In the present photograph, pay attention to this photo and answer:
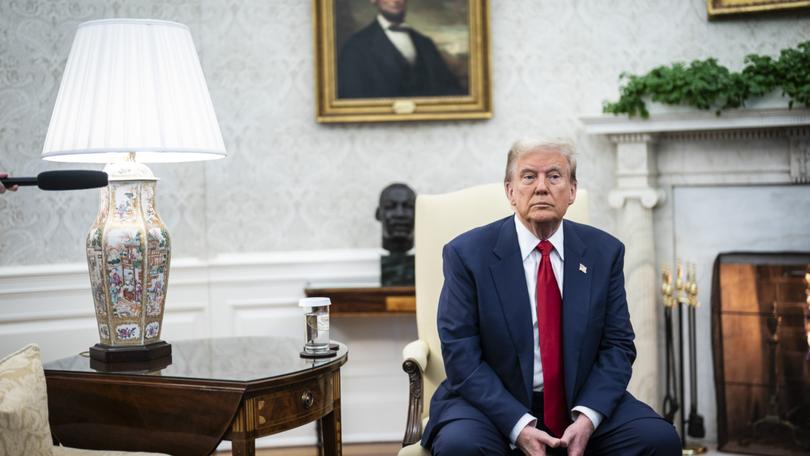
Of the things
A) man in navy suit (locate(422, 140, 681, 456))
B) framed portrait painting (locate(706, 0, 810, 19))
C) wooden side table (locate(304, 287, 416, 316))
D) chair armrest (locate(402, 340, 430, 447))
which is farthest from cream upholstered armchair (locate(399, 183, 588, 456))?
framed portrait painting (locate(706, 0, 810, 19))

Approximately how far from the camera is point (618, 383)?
2330 mm

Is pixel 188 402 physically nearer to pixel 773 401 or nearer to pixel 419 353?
pixel 419 353

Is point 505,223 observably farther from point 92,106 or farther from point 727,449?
point 727,449

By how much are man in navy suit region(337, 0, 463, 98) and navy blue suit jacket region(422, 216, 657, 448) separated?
193cm

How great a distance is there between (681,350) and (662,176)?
0.88 metres

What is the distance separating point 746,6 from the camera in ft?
13.5

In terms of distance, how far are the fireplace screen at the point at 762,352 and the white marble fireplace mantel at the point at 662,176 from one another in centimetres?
14

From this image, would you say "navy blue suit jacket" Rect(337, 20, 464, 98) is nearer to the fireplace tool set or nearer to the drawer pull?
the fireplace tool set

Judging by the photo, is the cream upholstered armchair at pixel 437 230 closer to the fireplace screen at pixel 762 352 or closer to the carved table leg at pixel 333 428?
the carved table leg at pixel 333 428

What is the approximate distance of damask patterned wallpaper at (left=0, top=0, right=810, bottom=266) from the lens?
4250mm

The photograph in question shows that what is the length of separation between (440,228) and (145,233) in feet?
3.52

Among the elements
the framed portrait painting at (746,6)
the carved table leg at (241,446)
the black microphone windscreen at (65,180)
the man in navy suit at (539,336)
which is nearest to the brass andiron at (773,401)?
the framed portrait painting at (746,6)

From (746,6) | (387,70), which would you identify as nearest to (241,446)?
(387,70)

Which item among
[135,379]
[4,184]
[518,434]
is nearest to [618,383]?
[518,434]
